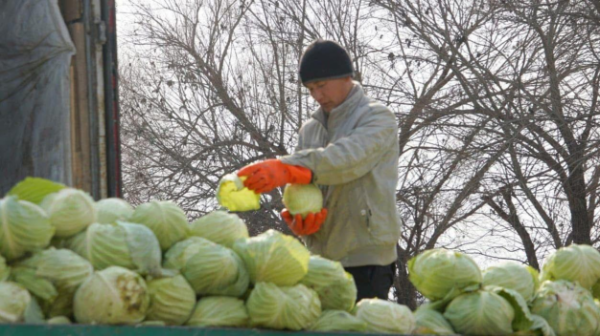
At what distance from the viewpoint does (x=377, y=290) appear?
4.63 m

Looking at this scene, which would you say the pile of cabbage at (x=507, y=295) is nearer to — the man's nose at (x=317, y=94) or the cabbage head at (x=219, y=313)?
the cabbage head at (x=219, y=313)

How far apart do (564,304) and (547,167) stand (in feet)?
31.1

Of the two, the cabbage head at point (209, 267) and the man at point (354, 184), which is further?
the man at point (354, 184)

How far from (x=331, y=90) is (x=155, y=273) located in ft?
6.83

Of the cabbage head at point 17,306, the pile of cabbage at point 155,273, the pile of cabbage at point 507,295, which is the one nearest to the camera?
the cabbage head at point 17,306

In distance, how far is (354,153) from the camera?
4.33m

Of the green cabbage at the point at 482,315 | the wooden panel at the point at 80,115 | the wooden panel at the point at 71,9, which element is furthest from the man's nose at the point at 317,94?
the green cabbage at the point at 482,315

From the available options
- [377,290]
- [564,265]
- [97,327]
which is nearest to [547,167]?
[377,290]

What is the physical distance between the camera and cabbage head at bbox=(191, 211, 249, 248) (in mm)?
3166

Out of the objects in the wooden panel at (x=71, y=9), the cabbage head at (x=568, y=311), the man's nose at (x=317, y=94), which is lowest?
the cabbage head at (x=568, y=311)

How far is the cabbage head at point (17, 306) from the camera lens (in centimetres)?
262

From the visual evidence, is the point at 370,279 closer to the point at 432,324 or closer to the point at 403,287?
the point at 432,324

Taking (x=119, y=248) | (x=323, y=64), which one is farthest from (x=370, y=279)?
(x=119, y=248)

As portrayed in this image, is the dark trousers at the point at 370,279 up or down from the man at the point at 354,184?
down
